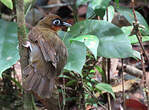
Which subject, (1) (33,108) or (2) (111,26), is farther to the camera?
(1) (33,108)

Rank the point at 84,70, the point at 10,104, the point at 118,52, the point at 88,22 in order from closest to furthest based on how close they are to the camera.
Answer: the point at 118,52 → the point at 88,22 → the point at 84,70 → the point at 10,104

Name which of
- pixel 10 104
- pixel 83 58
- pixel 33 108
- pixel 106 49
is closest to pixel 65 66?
pixel 83 58

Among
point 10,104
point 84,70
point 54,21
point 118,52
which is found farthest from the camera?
point 10,104

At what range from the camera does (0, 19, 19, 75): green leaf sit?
2590 millimetres

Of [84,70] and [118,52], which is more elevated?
[118,52]

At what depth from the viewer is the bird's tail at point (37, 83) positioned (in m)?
2.53

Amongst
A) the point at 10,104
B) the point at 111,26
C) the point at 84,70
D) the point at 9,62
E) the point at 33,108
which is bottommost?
the point at 10,104

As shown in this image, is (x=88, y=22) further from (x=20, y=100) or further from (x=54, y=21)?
(x=20, y=100)

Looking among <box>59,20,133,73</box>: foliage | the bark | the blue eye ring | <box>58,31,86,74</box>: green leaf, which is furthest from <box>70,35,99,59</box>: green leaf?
the blue eye ring

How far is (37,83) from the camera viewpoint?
2.58 metres

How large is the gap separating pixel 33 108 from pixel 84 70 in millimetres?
732

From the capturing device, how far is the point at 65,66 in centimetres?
265

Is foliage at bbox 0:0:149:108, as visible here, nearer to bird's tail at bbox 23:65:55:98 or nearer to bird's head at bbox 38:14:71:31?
bird's tail at bbox 23:65:55:98

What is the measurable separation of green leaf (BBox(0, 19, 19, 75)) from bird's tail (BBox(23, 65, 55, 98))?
0.15 m
